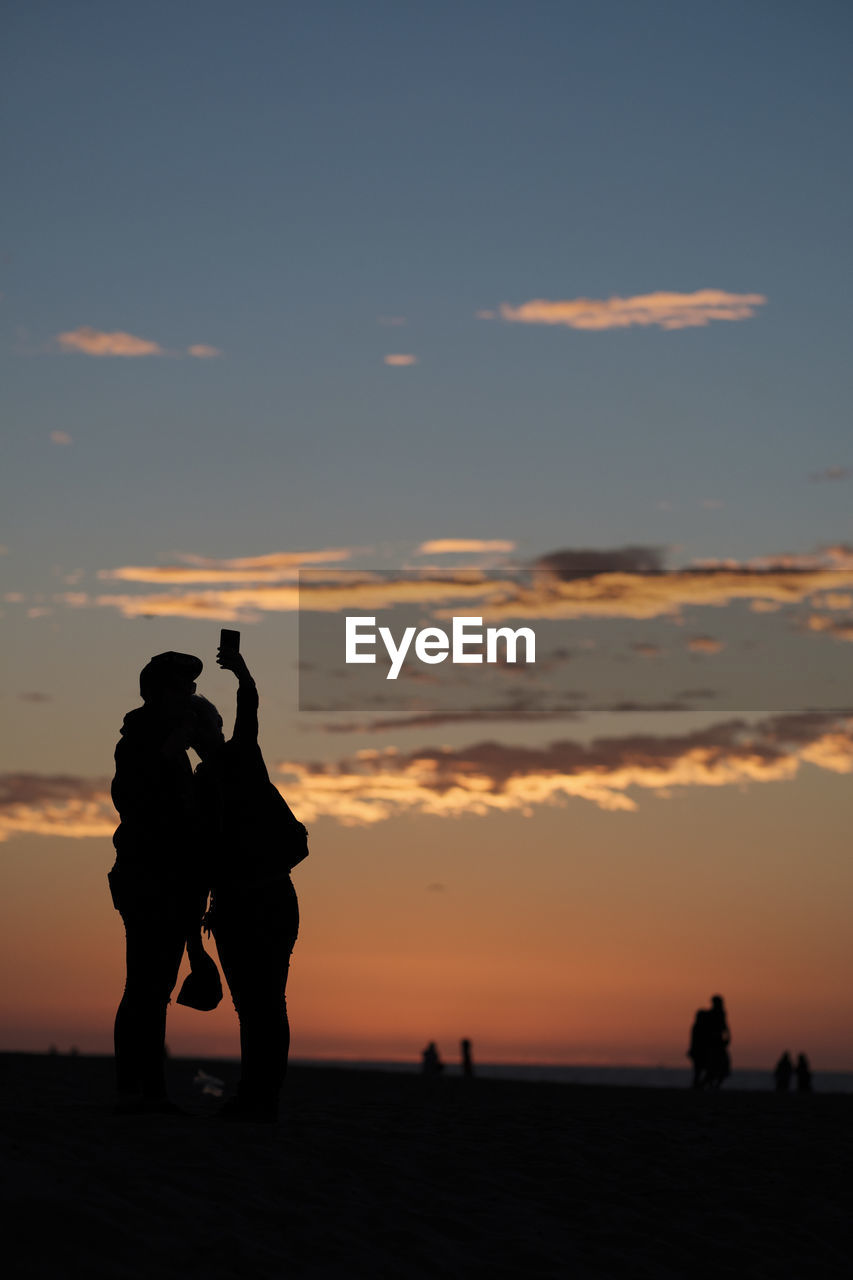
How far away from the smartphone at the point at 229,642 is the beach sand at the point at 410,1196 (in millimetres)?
3407

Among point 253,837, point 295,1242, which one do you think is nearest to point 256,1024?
point 253,837

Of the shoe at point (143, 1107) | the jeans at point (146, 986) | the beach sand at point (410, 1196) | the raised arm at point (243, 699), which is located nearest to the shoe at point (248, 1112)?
the beach sand at point (410, 1196)

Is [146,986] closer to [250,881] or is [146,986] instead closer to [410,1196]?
[250,881]

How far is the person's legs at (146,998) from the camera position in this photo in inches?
501

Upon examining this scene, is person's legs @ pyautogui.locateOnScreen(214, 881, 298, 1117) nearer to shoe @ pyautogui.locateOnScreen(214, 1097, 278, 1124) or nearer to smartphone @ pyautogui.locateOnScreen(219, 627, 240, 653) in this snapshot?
shoe @ pyautogui.locateOnScreen(214, 1097, 278, 1124)

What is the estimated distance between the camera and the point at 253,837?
1301 cm

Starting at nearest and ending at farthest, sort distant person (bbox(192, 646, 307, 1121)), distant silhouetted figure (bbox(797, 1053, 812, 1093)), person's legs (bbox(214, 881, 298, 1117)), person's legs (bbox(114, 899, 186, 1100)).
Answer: person's legs (bbox(114, 899, 186, 1100)), distant person (bbox(192, 646, 307, 1121)), person's legs (bbox(214, 881, 298, 1117)), distant silhouetted figure (bbox(797, 1053, 812, 1093))

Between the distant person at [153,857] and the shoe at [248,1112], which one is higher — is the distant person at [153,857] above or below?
above

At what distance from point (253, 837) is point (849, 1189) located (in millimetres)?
5738

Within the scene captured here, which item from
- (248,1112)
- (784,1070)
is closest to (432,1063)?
(784,1070)

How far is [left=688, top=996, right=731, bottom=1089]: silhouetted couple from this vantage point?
33.8m

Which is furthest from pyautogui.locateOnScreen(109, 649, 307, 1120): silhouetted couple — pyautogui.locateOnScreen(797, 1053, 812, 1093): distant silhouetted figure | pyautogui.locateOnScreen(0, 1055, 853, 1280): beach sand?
pyautogui.locateOnScreen(797, 1053, 812, 1093): distant silhouetted figure

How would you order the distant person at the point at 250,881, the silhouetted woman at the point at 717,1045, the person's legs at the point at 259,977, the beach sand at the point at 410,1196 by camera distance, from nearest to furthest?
the beach sand at the point at 410,1196, the distant person at the point at 250,881, the person's legs at the point at 259,977, the silhouetted woman at the point at 717,1045

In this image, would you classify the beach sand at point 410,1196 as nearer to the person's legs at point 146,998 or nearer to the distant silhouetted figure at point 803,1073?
the person's legs at point 146,998
